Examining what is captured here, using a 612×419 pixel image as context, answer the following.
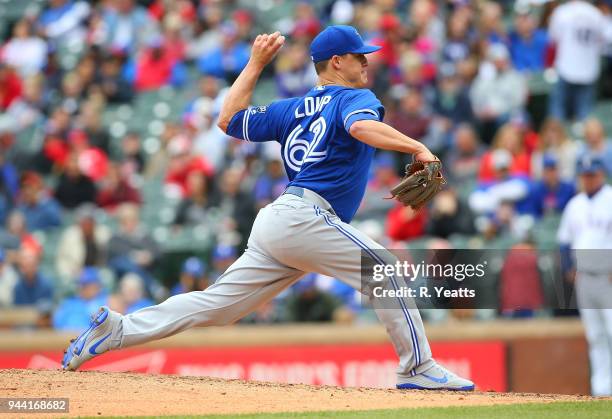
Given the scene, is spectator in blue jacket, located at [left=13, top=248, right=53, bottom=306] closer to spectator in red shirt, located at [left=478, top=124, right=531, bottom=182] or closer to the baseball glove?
spectator in red shirt, located at [left=478, top=124, right=531, bottom=182]

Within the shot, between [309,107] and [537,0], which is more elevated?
[537,0]

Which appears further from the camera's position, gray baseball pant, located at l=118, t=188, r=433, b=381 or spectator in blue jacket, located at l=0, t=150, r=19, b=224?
spectator in blue jacket, located at l=0, t=150, r=19, b=224

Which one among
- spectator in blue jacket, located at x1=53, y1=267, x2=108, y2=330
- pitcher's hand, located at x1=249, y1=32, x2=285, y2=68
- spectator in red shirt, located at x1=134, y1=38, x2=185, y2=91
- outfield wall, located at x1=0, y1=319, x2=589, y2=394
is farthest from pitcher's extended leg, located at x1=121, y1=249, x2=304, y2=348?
spectator in red shirt, located at x1=134, y1=38, x2=185, y2=91

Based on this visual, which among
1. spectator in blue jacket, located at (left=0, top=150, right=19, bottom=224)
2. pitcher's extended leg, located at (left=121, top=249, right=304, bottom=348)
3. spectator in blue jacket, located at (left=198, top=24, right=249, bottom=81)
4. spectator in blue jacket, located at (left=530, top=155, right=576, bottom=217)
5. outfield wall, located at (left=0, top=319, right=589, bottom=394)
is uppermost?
spectator in blue jacket, located at (left=198, top=24, right=249, bottom=81)

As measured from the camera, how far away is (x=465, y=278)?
23.5 feet

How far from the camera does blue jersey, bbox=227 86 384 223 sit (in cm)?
630

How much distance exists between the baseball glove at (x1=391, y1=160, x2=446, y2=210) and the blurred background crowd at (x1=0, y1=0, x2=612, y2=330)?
14.7 feet

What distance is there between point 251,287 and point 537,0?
31.3 ft

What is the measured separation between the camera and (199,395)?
6.56 meters

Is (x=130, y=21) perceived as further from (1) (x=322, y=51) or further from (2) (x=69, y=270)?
(1) (x=322, y=51)

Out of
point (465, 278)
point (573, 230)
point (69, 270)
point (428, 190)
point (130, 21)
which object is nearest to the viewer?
point (428, 190)

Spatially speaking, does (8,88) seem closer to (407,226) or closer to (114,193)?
(114,193)

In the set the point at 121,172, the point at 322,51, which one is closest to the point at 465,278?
the point at 322,51

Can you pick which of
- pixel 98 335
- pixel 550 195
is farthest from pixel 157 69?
pixel 98 335
